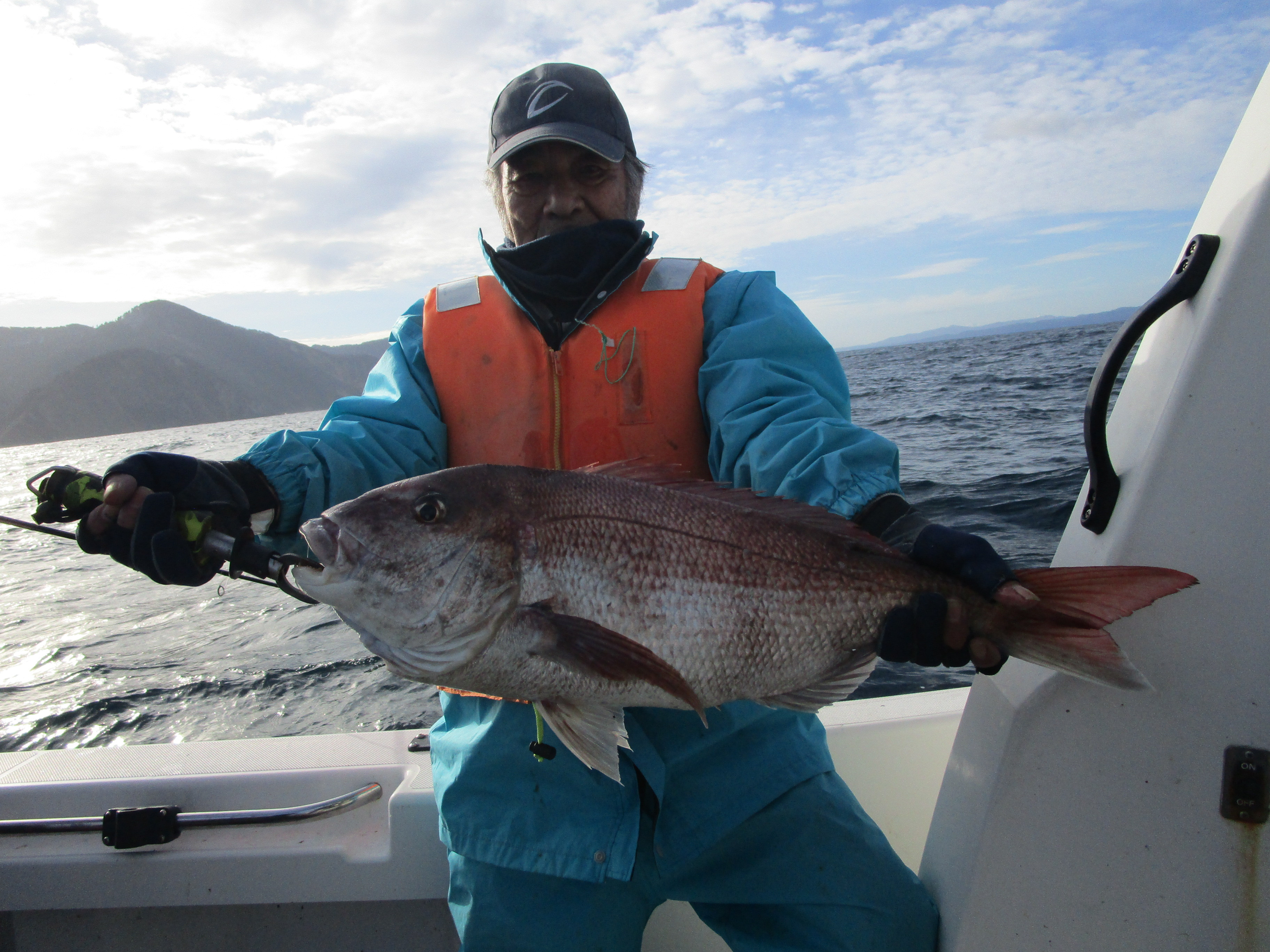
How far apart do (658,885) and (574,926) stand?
0.29m

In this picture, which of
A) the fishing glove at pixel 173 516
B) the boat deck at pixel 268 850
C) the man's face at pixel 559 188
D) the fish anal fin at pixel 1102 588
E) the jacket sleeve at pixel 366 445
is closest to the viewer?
the fish anal fin at pixel 1102 588

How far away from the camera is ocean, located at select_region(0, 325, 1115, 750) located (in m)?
5.23

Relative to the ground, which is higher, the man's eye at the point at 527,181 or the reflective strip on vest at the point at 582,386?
the man's eye at the point at 527,181

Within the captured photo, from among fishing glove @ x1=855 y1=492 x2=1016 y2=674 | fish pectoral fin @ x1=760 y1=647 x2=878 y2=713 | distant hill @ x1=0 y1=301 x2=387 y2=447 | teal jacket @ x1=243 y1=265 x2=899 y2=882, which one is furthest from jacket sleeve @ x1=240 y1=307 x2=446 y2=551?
distant hill @ x1=0 y1=301 x2=387 y2=447

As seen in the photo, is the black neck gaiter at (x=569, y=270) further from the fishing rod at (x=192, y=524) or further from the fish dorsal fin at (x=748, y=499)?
the fishing rod at (x=192, y=524)

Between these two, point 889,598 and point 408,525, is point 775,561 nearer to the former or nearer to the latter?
point 889,598

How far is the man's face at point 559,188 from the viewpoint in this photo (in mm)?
2855

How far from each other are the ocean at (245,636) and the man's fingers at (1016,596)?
257 centimetres

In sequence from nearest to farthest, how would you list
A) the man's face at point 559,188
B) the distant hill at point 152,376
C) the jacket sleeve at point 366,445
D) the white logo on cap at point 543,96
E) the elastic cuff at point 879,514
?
the elastic cuff at point 879,514
the jacket sleeve at point 366,445
the white logo on cap at point 543,96
the man's face at point 559,188
the distant hill at point 152,376

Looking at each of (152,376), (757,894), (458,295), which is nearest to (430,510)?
(458,295)

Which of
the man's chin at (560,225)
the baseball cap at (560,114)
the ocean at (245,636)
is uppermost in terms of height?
the baseball cap at (560,114)

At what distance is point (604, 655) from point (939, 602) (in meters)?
0.84

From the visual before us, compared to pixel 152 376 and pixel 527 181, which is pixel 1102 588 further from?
pixel 152 376

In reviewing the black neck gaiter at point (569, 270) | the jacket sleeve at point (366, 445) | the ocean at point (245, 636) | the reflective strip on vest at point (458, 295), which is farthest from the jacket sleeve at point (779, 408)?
the ocean at point (245, 636)
